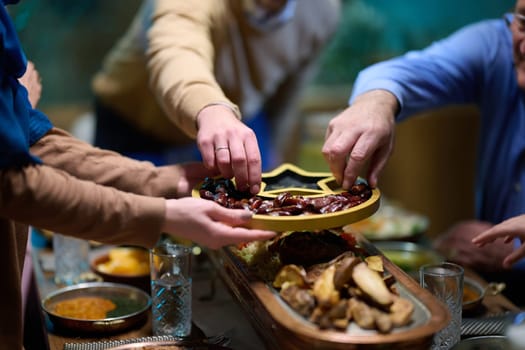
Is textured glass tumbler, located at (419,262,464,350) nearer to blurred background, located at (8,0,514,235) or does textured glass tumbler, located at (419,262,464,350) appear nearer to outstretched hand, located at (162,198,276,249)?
outstretched hand, located at (162,198,276,249)

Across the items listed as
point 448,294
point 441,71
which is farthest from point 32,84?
point 441,71

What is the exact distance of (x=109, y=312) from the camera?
1610 mm

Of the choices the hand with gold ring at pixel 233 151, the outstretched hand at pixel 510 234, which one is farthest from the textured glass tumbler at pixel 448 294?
the hand with gold ring at pixel 233 151

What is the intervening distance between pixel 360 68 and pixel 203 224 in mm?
3033

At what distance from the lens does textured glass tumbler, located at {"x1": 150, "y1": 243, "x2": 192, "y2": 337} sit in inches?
58.8

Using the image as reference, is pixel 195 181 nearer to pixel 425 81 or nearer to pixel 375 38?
pixel 425 81

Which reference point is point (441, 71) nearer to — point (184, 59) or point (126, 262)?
point (184, 59)

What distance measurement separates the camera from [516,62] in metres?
1.91

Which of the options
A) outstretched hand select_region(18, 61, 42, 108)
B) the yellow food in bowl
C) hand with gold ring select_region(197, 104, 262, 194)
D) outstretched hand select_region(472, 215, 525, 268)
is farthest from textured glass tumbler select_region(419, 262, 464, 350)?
outstretched hand select_region(18, 61, 42, 108)

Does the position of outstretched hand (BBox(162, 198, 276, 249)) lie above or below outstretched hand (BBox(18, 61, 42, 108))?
below

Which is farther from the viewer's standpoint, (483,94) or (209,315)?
(483,94)

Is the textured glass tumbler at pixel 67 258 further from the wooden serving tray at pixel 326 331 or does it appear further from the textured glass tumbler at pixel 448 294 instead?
the textured glass tumbler at pixel 448 294

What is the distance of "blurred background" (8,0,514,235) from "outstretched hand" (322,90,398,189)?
1863 mm

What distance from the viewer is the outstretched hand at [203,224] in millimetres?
1183
